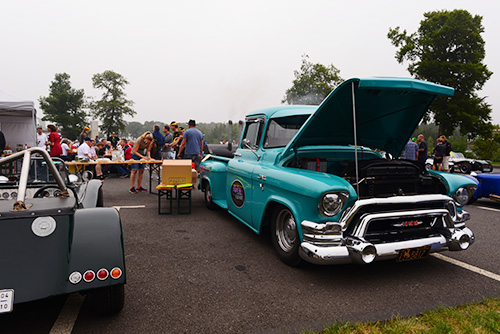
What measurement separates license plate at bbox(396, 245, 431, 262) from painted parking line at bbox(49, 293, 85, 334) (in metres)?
2.85

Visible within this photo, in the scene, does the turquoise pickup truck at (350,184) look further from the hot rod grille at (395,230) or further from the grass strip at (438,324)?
the grass strip at (438,324)

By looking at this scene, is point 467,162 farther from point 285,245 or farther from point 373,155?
point 285,245

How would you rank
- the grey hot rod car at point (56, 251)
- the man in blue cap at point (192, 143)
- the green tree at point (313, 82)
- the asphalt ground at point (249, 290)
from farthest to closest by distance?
the green tree at point (313, 82) → the man in blue cap at point (192, 143) → the asphalt ground at point (249, 290) → the grey hot rod car at point (56, 251)

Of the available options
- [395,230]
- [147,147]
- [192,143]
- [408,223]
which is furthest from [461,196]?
[147,147]

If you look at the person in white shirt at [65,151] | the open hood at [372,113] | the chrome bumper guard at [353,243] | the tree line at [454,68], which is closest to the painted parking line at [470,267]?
the chrome bumper guard at [353,243]

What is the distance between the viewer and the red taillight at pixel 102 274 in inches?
84.0

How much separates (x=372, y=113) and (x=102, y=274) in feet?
11.2

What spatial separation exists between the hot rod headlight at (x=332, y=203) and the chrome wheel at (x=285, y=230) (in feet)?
1.82

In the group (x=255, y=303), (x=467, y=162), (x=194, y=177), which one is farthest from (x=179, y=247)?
(x=467, y=162)

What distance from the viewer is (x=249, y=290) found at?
2895mm

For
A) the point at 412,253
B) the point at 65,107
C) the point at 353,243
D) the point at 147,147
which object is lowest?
the point at 412,253

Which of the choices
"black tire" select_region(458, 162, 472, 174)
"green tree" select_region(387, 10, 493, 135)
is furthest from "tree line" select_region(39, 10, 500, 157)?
"black tire" select_region(458, 162, 472, 174)

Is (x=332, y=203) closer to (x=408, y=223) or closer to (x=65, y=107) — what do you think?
(x=408, y=223)

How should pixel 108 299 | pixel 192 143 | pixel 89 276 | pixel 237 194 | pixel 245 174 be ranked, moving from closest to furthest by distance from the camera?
pixel 89 276 < pixel 108 299 < pixel 245 174 < pixel 237 194 < pixel 192 143
